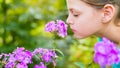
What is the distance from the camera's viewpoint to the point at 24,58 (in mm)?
1667

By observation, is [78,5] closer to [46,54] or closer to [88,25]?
[88,25]

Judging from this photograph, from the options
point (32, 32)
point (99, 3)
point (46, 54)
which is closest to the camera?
point (99, 3)

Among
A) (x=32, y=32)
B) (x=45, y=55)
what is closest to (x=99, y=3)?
(x=45, y=55)

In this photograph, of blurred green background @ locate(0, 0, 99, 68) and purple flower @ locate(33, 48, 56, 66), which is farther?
blurred green background @ locate(0, 0, 99, 68)

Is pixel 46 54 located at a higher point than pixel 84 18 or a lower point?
lower

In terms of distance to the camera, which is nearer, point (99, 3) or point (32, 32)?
point (99, 3)

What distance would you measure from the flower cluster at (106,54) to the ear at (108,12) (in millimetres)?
99

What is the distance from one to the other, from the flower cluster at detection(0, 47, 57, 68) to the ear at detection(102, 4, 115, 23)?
249mm

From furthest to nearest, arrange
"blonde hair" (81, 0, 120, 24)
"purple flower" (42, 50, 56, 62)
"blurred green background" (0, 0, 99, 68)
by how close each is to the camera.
A: "blurred green background" (0, 0, 99, 68) < "purple flower" (42, 50, 56, 62) < "blonde hair" (81, 0, 120, 24)

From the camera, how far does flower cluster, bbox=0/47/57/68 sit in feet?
5.43

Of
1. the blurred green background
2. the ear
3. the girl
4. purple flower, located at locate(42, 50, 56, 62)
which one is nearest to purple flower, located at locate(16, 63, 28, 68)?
purple flower, located at locate(42, 50, 56, 62)

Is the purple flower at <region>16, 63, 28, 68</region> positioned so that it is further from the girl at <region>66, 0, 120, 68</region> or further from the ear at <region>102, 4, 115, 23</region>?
the ear at <region>102, 4, 115, 23</region>

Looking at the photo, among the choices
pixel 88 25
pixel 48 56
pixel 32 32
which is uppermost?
pixel 88 25

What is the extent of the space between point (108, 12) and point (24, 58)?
34 centimetres
